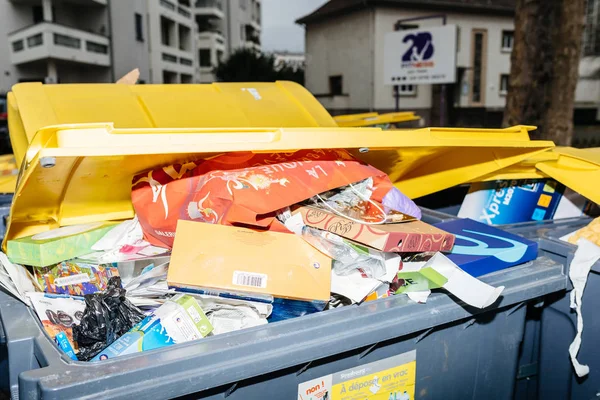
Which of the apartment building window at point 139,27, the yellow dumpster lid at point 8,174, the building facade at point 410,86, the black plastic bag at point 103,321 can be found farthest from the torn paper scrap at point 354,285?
the apartment building window at point 139,27

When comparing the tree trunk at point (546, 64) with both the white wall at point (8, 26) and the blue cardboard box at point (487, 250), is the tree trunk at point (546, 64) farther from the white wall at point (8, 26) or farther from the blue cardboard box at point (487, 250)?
the white wall at point (8, 26)

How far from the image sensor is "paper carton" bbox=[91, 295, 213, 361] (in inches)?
45.8

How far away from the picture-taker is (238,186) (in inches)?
54.4

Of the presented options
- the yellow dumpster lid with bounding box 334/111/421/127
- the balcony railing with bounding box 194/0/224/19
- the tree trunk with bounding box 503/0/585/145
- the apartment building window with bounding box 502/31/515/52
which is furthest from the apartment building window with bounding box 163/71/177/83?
the tree trunk with bounding box 503/0/585/145

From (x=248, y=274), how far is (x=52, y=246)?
2.00ft

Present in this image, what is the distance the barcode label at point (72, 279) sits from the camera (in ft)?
4.87

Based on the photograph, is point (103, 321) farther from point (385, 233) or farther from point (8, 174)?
point (8, 174)

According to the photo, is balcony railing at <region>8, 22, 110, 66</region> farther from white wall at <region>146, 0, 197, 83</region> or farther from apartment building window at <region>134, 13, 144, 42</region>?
white wall at <region>146, 0, 197, 83</region>

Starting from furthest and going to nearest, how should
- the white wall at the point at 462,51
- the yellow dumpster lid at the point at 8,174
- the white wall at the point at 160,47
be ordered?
the white wall at the point at 160,47 → the white wall at the point at 462,51 → the yellow dumpster lid at the point at 8,174

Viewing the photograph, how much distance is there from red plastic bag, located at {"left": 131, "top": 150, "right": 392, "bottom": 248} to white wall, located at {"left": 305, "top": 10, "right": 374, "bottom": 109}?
62.6ft

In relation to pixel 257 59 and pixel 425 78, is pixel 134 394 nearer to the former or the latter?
pixel 425 78

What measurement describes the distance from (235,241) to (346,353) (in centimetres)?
42

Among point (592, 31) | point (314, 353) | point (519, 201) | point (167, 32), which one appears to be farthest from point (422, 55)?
point (167, 32)

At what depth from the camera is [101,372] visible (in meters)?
1.00
